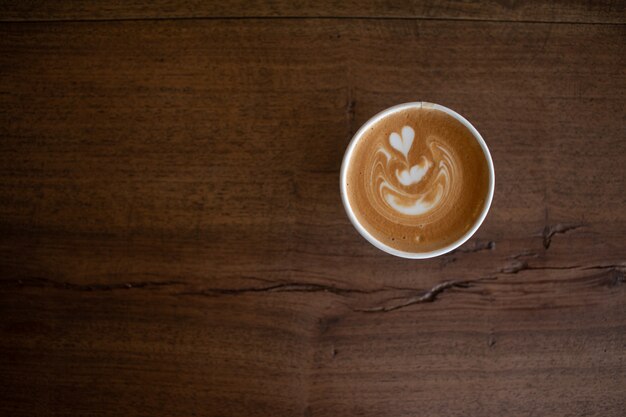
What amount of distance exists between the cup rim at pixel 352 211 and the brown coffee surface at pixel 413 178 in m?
0.02

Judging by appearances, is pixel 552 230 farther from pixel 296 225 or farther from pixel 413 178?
pixel 296 225

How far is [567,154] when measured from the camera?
3.21 ft

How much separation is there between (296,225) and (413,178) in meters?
0.25

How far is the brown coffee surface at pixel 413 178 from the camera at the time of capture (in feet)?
2.96

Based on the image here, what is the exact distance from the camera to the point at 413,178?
908 mm

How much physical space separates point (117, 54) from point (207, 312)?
0.56 metres

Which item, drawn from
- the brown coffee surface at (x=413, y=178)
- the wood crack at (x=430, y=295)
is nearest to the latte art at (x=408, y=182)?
the brown coffee surface at (x=413, y=178)

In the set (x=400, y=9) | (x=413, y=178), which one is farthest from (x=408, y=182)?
(x=400, y=9)

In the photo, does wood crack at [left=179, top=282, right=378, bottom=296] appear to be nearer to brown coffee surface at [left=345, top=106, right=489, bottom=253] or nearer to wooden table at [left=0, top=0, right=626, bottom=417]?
wooden table at [left=0, top=0, right=626, bottom=417]

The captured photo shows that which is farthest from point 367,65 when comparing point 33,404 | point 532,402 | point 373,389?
point 33,404

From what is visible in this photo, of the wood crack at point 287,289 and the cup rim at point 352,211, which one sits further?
the wood crack at point 287,289

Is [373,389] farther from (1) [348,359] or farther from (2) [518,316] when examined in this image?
(2) [518,316]

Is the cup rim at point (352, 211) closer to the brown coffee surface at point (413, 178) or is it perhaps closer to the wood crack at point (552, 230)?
the brown coffee surface at point (413, 178)

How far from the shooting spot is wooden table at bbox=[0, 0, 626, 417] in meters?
0.97
